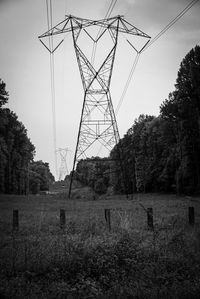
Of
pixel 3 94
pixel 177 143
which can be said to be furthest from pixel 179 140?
pixel 3 94

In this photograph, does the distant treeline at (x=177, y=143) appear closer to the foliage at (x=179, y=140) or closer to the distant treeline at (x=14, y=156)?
the foliage at (x=179, y=140)

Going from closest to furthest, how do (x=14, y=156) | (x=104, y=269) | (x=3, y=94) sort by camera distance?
(x=104, y=269)
(x=3, y=94)
(x=14, y=156)

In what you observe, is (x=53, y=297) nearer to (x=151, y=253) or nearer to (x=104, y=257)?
(x=104, y=257)

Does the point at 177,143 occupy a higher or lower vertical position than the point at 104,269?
higher

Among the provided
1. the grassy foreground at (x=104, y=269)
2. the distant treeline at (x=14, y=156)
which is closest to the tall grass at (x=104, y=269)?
the grassy foreground at (x=104, y=269)

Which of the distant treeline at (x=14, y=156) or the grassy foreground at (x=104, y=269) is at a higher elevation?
the distant treeline at (x=14, y=156)

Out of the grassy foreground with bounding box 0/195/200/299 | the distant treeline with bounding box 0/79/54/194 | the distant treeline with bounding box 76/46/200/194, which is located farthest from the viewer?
the distant treeline with bounding box 0/79/54/194

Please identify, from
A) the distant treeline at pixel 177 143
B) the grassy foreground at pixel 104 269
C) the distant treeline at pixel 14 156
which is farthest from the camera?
the distant treeline at pixel 14 156

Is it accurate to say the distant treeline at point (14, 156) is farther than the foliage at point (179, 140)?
Yes

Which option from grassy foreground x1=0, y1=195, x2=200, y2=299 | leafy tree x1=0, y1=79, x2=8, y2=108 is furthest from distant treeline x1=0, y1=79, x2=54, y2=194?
grassy foreground x1=0, y1=195, x2=200, y2=299

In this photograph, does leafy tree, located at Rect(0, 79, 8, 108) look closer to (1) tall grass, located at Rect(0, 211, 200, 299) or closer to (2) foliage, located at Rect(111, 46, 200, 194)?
(2) foliage, located at Rect(111, 46, 200, 194)

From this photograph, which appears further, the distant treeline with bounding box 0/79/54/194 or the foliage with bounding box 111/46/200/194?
the distant treeline with bounding box 0/79/54/194

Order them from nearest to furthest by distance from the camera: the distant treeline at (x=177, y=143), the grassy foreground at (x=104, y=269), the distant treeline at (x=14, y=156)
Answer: the grassy foreground at (x=104, y=269)
the distant treeline at (x=177, y=143)
the distant treeline at (x=14, y=156)

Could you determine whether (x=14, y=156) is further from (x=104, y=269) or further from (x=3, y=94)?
(x=104, y=269)
